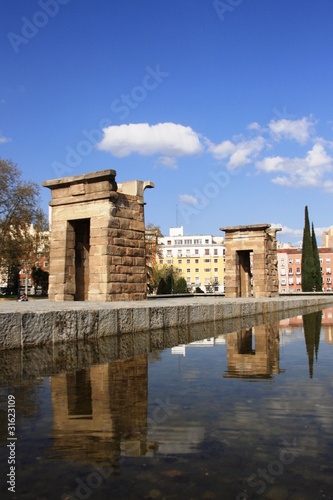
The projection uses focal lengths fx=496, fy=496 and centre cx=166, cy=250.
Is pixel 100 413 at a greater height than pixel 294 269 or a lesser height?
lesser

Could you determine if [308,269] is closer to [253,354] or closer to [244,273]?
[244,273]

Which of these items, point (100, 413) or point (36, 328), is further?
point (36, 328)

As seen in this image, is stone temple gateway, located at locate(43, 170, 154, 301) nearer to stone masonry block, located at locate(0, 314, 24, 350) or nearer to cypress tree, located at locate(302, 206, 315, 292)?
stone masonry block, located at locate(0, 314, 24, 350)

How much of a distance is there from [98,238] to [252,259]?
1283 centimetres

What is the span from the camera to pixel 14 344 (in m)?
7.07

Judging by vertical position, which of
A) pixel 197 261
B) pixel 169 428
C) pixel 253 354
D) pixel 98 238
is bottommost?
pixel 169 428

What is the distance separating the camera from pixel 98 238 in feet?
50.5

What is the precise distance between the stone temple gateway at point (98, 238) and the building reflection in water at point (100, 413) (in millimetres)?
9536

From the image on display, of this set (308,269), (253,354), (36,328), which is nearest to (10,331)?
(36,328)

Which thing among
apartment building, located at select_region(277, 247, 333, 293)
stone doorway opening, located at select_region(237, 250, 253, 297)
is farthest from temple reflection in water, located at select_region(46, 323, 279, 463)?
apartment building, located at select_region(277, 247, 333, 293)

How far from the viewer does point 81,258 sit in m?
17.9

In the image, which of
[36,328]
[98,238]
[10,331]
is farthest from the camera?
[98,238]

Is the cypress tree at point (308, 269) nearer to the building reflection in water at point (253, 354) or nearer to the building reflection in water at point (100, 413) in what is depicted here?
the building reflection in water at point (253, 354)

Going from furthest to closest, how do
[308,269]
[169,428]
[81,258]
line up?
[308,269]
[81,258]
[169,428]
